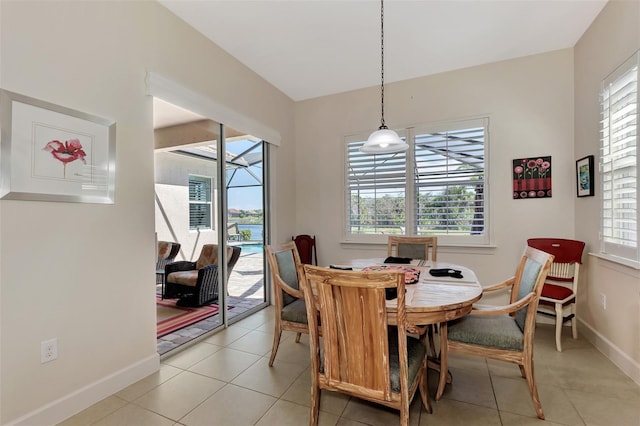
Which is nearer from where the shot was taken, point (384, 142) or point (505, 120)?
point (384, 142)

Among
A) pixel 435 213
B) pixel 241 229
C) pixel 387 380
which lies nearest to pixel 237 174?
pixel 241 229

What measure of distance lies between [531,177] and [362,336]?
3072 millimetres

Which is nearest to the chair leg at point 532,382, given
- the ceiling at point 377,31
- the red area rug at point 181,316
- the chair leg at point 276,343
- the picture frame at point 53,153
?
the chair leg at point 276,343

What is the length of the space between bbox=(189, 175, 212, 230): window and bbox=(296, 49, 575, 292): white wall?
1902mm

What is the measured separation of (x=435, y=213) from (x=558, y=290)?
1.46m

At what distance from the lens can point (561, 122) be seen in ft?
10.6

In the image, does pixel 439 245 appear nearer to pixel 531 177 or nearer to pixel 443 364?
pixel 531 177

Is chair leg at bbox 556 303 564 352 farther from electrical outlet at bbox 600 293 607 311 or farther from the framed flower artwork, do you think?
the framed flower artwork

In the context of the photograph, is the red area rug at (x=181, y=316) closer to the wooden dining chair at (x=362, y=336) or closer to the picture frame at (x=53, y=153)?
Answer: the picture frame at (x=53, y=153)

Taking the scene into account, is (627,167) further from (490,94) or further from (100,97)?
(100,97)

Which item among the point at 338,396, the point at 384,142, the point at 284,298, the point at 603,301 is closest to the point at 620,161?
the point at 603,301

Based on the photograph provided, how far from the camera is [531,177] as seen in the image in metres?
3.33

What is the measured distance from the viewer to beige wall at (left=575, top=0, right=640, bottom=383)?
87.3 inches

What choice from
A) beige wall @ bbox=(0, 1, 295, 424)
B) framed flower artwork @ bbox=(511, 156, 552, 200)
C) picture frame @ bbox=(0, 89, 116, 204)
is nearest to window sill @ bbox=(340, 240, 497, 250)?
framed flower artwork @ bbox=(511, 156, 552, 200)
